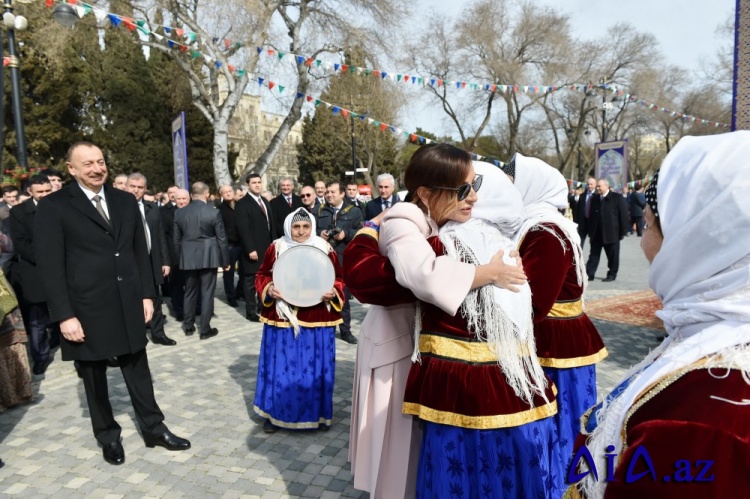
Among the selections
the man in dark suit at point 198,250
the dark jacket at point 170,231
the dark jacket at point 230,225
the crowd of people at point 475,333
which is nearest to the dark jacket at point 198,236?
the man in dark suit at point 198,250

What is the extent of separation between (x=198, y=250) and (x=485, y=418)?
6140 millimetres

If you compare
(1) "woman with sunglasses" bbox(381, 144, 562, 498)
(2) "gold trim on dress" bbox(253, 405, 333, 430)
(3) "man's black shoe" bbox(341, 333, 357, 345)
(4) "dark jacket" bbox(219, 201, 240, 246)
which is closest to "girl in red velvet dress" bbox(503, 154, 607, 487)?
(1) "woman with sunglasses" bbox(381, 144, 562, 498)

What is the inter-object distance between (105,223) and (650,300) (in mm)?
8295

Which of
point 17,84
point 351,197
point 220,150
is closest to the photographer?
point 17,84

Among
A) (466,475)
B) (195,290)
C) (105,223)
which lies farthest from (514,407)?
(195,290)

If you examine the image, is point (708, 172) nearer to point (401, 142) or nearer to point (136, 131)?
point (136, 131)

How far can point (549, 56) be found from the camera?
85.0 ft

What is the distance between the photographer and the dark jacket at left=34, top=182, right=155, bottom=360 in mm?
3363

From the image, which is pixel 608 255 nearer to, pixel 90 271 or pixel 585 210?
pixel 585 210

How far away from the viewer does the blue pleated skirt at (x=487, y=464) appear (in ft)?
6.16

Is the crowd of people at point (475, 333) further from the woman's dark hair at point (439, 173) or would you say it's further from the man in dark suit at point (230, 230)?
the man in dark suit at point (230, 230)

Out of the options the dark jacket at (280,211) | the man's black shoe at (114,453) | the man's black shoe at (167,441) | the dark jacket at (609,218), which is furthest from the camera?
the dark jacket at (609,218)

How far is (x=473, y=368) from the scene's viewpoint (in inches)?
75.0

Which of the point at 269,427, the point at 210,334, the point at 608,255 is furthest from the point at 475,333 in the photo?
the point at 608,255
